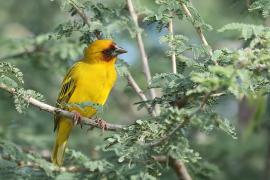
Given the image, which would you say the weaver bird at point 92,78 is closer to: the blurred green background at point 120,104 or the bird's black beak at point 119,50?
the bird's black beak at point 119,50

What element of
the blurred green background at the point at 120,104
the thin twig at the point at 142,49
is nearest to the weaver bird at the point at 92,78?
the thin twig at the point at 142,49

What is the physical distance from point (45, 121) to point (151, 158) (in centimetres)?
421

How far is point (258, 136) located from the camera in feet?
29.5

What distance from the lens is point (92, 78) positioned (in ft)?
20.5

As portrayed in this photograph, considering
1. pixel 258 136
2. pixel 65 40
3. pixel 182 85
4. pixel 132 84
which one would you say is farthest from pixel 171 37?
pixel 258 136

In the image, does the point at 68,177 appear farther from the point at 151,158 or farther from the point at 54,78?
the point at 54,78

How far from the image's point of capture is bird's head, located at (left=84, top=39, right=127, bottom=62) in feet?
20.6

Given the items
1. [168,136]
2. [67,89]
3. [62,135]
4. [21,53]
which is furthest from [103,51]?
[168,136]

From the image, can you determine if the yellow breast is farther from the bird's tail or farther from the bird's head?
the bird's tail

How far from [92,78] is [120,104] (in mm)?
4243

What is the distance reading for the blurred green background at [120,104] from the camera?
25.3ft

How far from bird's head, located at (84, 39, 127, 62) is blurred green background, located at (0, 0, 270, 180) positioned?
1.46 ft

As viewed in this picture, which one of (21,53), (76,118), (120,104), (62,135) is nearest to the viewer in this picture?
(76,118)

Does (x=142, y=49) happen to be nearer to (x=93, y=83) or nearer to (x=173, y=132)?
(x=93, y=83)
